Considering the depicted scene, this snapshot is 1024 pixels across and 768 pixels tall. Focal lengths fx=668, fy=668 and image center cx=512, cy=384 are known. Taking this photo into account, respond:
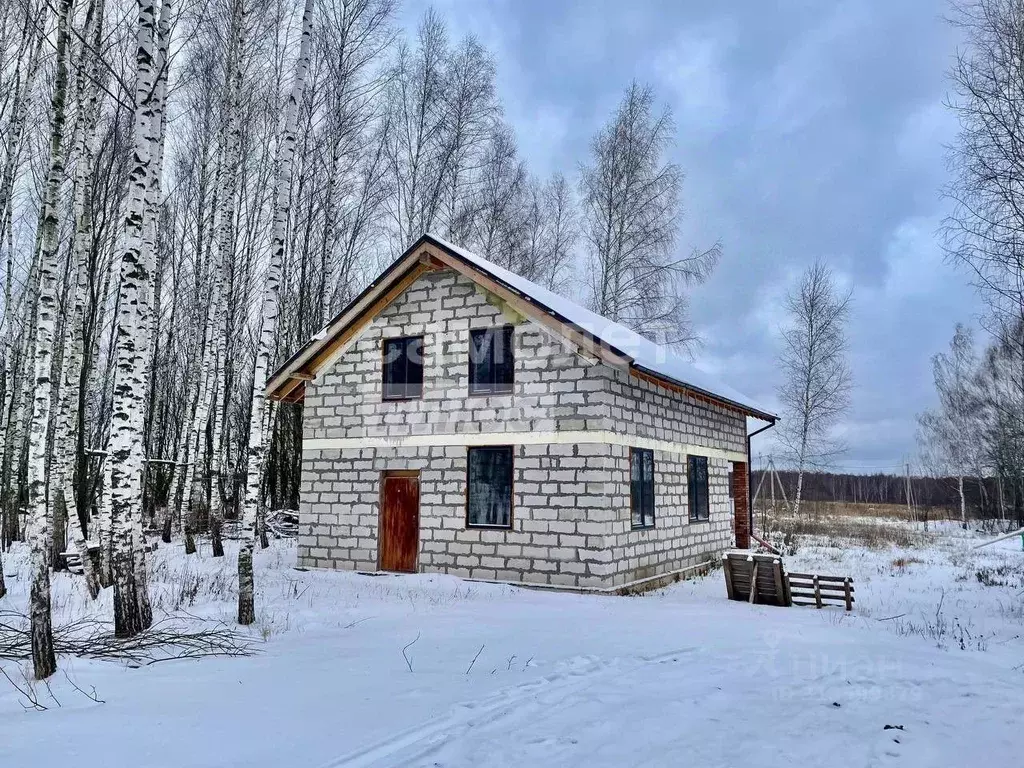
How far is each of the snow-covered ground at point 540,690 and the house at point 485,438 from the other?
1.62 m

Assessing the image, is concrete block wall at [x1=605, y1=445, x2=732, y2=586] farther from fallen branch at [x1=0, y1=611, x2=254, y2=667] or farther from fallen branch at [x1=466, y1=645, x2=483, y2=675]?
fallen branch at [x1=0, y1=611, x2=254, y2=667]

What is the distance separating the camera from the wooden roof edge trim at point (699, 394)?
11856mm

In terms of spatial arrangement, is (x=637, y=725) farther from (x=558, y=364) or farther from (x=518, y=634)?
(x=558, y=364)

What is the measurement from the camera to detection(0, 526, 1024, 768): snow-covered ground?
454 cm

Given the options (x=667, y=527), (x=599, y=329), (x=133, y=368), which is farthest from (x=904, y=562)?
(x=133, y=368)

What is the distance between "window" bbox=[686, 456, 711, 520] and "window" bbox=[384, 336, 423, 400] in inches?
247

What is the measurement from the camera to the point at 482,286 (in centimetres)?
1259

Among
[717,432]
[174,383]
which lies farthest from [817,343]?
[174,383]

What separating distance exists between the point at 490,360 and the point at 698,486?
6.25 meters

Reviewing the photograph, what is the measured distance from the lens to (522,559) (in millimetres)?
11617

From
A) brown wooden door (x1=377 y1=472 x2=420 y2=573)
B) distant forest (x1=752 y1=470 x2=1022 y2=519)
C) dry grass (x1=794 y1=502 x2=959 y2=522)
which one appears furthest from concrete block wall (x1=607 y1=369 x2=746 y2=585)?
distant forest (x1=752 y1=470 x2=1022 y2=519)

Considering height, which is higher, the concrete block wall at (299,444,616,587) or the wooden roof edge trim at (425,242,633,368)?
the wooden roof edge trim at (425,242,633,368)

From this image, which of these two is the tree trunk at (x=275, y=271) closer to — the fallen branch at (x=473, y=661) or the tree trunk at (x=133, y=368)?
the tree trunk at (x=133, y=368)

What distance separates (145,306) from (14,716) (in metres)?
4.65
